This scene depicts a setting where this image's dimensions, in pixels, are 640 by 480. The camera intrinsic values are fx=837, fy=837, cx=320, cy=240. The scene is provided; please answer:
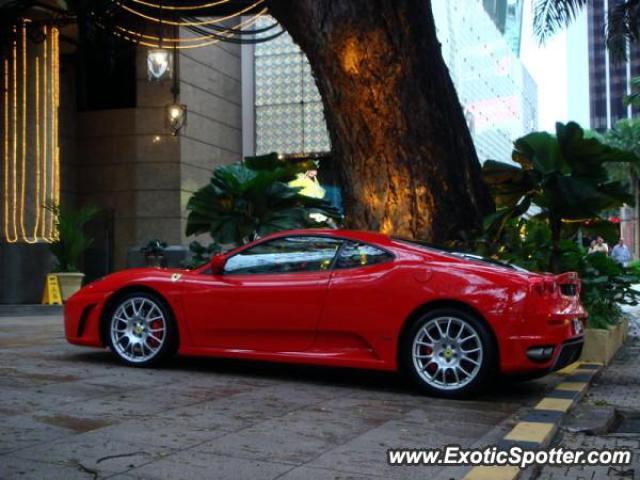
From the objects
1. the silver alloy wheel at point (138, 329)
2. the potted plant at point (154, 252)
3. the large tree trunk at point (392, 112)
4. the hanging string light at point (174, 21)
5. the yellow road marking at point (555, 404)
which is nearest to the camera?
the yellow road marking at point (555, 404)

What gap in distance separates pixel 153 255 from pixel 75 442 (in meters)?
11.2

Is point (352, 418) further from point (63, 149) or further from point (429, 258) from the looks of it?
point (63, 149)

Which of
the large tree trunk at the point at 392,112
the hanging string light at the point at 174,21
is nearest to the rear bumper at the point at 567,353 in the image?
the large tree trunk at the point at 392,112

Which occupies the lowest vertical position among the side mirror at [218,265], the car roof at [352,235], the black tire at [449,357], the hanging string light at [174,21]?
the black tire at [449,357]

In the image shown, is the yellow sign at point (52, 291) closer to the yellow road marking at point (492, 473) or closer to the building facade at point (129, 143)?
the building facade at point (129, 143)

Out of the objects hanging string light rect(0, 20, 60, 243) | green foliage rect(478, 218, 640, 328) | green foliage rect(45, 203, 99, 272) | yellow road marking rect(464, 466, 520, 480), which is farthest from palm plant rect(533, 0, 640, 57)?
hanging string light rect(0, 20, 60, 243)

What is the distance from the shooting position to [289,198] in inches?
387

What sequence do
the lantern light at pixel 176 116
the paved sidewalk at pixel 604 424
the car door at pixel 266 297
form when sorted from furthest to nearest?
the lantern light at pixel 176 116
the car door at pixel 266 297
the paved sidewalk at pixel 604 424

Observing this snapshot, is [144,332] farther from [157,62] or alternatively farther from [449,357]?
[157,62]

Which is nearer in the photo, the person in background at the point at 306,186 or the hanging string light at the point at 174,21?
the person in background at the point at 306,186

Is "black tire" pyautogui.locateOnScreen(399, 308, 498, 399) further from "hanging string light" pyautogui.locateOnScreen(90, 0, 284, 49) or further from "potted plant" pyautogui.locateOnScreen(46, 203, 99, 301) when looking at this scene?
"hanging string light" pyautogui.locateOnScreen(90, 0, 284, 49)

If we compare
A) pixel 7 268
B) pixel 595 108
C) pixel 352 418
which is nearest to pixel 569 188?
pixel 352 418

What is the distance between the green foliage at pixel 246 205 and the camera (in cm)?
959

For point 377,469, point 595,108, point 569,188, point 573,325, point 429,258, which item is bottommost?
point 377,469
